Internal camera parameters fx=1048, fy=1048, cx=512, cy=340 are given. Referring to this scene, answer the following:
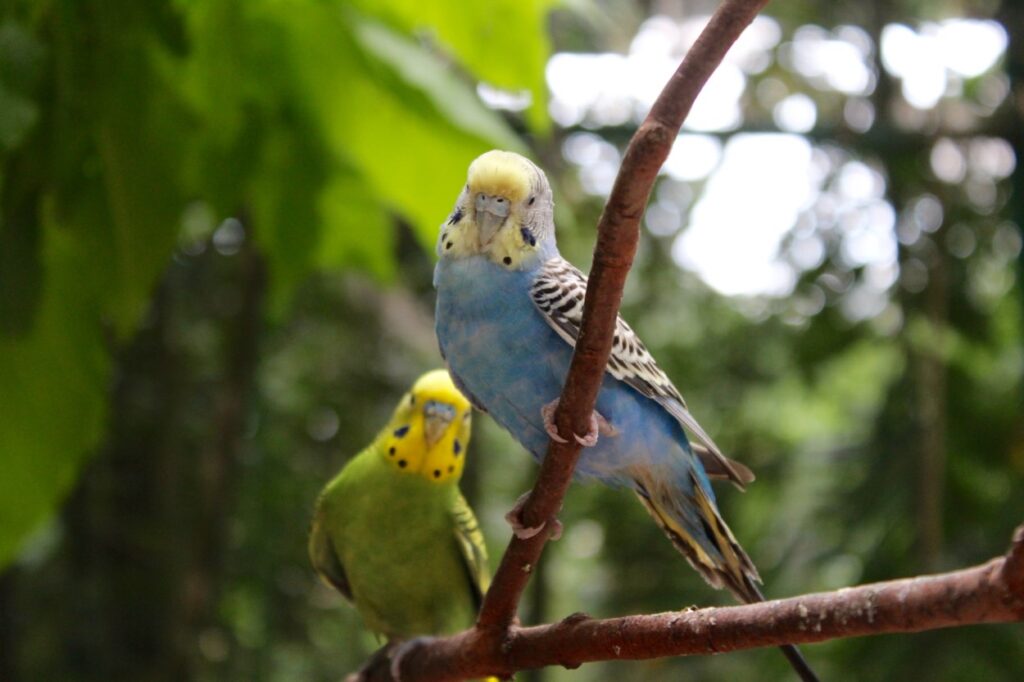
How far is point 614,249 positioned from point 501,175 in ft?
0.64

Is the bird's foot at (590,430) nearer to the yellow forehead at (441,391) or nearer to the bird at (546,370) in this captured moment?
the bird at (546,370)

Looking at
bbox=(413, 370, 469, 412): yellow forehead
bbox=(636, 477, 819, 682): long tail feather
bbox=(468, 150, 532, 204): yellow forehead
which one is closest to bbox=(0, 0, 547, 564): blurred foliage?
bbox=(413, 370, 469, 412): yellow forehead

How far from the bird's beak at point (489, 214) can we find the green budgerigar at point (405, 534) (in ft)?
1.02

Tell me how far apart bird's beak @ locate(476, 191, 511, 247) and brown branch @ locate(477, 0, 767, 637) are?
181 mm

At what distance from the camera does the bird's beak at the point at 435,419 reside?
48.3 inches

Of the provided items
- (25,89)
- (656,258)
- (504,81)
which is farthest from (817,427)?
(25,89)

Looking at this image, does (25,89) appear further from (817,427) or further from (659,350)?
(817,427)

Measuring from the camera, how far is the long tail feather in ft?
3.42

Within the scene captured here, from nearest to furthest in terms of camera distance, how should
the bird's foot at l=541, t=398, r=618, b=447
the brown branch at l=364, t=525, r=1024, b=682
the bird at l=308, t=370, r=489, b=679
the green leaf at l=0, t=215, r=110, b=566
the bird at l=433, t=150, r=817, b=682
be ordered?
1. the brown branch at l=364, t=525, r=1024, b=682
2. the bird's foot at l=541, t=398, r=618, b=447
3. the bird at l=433, t=150, r=817, b=682
4. the green leaf at l=0, t=215, r=110, b=566
5. the bird at l=308, t=370, r=489, b=679

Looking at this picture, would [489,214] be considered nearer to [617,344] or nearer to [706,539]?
[617,344]

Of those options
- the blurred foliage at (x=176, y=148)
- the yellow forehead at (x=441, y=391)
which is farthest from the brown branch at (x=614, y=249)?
the blurred foliage at (x=176, y=148)

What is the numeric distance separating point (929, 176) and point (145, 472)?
194 centimetres

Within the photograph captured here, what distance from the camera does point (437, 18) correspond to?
1368mm

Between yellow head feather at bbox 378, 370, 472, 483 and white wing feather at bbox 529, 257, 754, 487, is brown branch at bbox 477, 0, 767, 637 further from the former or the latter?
yellow head feather at bbox 378, 370, 472, 483
